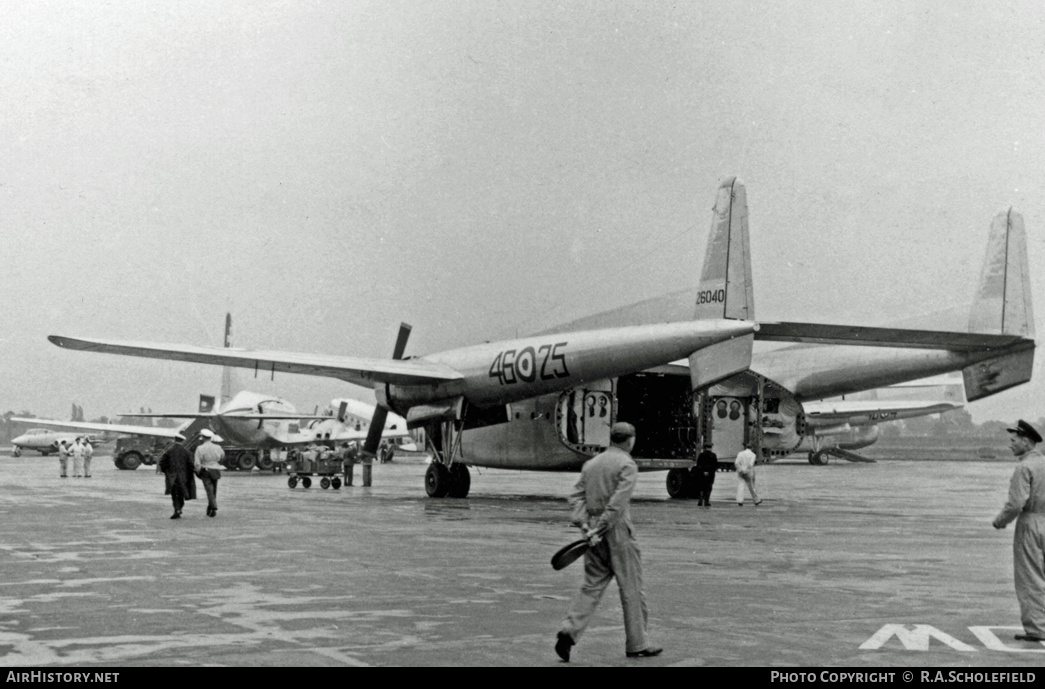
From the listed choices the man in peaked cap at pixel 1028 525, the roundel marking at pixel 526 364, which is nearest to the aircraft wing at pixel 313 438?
the roundel marking at pixel 526 364

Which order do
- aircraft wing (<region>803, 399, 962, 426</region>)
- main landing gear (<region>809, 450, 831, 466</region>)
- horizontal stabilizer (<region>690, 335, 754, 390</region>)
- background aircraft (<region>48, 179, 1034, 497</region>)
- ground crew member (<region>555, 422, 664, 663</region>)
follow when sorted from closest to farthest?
ground crew member (<region>555, 422, 664, 663</region>), horizontal stabilizer (<region>690, 335, 754, 390</region>), background aircraft (<region>48, 179, 1034, 497</region>), aircraft wing (<region>803, 399, 962, 426</region>), main landing gear (<region>809, 450, 831, 466</region>)

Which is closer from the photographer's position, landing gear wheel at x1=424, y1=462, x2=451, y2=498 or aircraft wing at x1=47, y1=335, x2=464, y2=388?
aircraft wing at x1=47, y1=335, x2=464, y2=388

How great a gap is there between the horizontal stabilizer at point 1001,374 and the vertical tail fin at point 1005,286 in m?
0.98

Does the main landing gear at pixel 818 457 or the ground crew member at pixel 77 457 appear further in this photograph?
the main landing gear at pixel 818 457

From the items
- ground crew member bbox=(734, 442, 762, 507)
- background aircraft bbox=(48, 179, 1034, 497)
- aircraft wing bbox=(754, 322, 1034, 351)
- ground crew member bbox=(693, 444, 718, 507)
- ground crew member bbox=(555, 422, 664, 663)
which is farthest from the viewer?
ground crew member bbox=(734, 442, 762, 507)

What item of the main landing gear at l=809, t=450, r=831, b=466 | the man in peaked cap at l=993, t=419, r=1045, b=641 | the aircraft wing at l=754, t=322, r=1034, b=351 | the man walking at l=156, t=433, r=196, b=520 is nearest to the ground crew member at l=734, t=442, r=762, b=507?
the aircraft wing at l=754, t=322, r=1034, b=351

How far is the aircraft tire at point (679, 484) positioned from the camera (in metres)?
28.3

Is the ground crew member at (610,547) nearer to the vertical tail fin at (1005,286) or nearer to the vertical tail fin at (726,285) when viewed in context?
the vertical tail fin at (726,285)

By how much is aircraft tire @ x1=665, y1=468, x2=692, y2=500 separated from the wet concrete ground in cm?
633

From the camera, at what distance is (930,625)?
350 inches

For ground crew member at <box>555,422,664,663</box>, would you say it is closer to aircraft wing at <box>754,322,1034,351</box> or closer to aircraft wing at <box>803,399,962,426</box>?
aircraft wing at <box>754,322,1034,351</box>

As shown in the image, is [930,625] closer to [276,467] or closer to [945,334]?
[945,334]

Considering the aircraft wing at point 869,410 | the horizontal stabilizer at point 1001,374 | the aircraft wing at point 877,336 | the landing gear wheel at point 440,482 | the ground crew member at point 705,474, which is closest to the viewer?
the aircraft wing at point 877,336

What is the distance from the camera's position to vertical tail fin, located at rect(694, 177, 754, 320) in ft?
71.3
